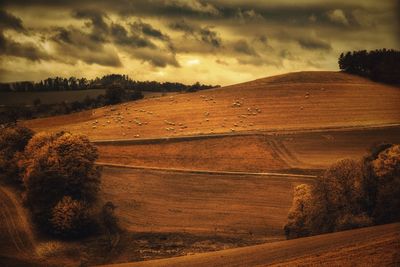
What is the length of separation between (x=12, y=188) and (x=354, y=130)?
42.5 metres

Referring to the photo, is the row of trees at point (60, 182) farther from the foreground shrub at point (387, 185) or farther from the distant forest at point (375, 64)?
the distant forest at point (375, 64)

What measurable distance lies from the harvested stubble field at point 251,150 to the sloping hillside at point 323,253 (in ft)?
82.5

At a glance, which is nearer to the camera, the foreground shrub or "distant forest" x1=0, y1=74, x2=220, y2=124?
the foreground shrub

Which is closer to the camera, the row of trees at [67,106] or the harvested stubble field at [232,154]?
the harvested stubble field at [232,154]

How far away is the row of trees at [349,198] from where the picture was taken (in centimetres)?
3822

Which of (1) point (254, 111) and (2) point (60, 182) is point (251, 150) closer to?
(1) point (254, 111)

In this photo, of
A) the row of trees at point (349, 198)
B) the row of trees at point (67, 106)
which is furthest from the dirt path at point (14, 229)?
the row of trees at point (67, 106)

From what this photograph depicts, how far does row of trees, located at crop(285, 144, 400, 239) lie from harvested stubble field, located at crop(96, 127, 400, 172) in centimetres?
1306

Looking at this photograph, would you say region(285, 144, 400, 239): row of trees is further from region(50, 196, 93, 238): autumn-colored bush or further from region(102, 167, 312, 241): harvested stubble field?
region(50, 196, 93, 238): autumn-colored bush

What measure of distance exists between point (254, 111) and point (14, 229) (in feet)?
138

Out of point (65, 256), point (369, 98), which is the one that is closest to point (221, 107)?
point (369, 98)

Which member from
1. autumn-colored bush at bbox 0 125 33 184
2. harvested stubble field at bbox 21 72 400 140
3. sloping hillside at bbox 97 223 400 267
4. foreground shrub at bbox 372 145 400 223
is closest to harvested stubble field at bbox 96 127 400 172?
harvested stubble field at bbox 21 72 400 140

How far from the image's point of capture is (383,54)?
93562mm

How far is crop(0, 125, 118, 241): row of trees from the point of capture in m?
42.5
